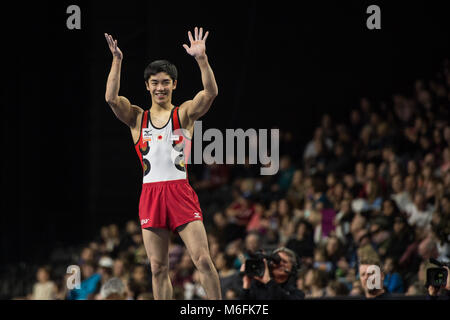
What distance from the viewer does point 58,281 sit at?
1106 centimetres

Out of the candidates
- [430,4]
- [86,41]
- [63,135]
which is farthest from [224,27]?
[63,135]

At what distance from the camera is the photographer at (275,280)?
6152 mm

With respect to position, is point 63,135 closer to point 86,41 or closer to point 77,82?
point 77,82

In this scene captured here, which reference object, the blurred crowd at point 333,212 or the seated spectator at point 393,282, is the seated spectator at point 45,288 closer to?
the blurred crowd at point 333,212

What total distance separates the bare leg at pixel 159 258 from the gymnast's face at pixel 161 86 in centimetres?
92

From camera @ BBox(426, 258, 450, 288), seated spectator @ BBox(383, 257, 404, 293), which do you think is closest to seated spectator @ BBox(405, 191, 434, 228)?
seated spectator @ BBox(383, 257, 404, 293)

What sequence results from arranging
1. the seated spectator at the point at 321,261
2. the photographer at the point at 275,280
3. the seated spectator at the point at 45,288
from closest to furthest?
the photographer at the point at 275,280, the seated spectator at the point at 321,261, the seated spectator at the point at 45,288

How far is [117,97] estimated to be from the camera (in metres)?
5.39

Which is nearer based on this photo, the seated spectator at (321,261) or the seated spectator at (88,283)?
the seated spectator at (321,261)

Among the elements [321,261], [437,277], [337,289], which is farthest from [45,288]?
[437,277]

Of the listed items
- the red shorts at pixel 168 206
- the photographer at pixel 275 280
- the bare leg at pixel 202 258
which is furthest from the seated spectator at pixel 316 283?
the red shorts at pixel 168 206

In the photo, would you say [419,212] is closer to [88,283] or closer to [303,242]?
[303,242]

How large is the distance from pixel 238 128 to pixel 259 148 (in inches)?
73.7

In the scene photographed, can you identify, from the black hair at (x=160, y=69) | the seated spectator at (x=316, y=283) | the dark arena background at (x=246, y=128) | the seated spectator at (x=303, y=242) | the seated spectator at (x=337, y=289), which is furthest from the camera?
the seated spectator at (x=303, y=242)
